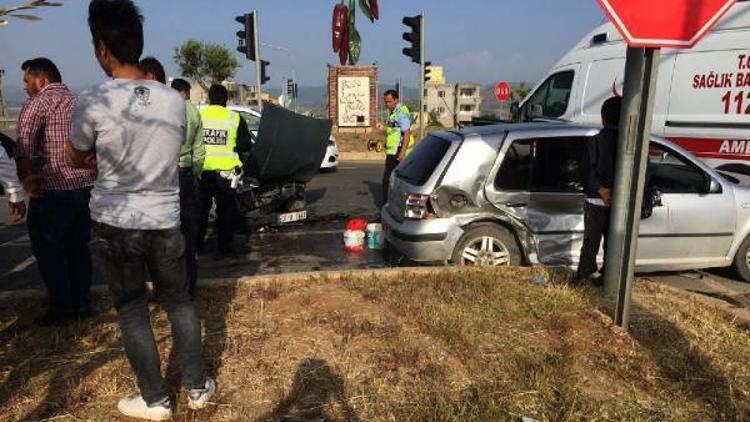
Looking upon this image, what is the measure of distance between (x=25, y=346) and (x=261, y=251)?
3322 millimetres

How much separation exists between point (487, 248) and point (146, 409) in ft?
10.5

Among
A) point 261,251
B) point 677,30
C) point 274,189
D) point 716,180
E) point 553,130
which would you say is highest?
point 677,30

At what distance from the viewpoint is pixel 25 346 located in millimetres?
3451

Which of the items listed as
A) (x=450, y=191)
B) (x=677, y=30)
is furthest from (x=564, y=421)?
(x=450, y=191)

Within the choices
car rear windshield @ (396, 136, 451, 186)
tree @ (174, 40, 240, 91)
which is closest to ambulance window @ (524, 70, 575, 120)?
car rear windshield @ (396, 136, 451, 186)

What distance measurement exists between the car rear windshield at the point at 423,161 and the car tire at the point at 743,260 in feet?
9.60

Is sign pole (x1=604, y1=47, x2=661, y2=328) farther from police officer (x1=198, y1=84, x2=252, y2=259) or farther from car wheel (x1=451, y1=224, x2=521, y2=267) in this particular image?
police officer (x1=198, y1=84, x2=252, y2=259)

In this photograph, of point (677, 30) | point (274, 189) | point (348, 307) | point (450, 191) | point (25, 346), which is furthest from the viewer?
point (274, 189)

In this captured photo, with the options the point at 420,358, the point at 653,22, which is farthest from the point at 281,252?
the point at 653,22

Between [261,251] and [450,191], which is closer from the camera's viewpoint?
[450,191]

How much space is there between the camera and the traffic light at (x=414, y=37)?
1352 centimetres

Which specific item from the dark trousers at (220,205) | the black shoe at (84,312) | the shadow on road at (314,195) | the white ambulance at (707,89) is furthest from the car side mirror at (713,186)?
the shadow on road at (314,195)

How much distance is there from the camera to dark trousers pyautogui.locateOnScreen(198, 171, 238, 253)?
5887 mm

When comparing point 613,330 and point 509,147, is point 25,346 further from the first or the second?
point 509,147
